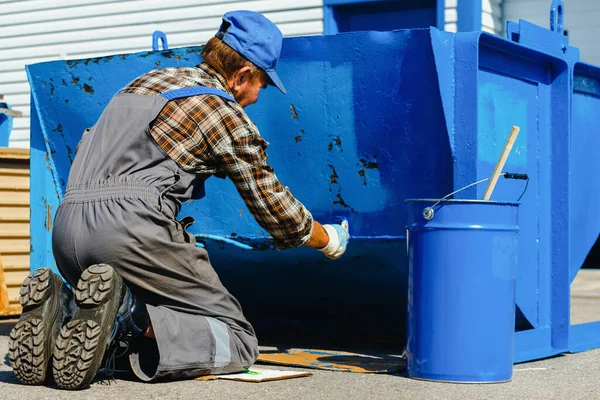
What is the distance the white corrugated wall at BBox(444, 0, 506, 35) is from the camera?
7.98 metres

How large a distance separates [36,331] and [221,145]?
2.89 ft

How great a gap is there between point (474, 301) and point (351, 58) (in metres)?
1.14

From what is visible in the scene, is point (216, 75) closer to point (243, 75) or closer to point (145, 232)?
point (243, 75)

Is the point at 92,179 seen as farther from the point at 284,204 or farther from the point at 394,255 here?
the point at 394,255

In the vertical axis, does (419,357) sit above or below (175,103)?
below

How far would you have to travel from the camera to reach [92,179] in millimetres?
3551

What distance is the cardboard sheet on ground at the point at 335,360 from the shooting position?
4008mm

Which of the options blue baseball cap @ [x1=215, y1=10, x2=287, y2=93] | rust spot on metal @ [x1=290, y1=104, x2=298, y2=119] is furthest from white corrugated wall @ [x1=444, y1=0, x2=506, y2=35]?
blue baseball cap @ [x1=215, y1=10, x2=287, y2=93]

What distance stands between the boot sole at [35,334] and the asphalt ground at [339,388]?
60 mm

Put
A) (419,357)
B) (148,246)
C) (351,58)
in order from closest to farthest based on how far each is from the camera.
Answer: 1. (148,246)
2. (419,357)
3. (351,58)

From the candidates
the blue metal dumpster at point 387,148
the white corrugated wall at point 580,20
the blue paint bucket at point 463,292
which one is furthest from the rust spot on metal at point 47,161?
the white corrugated wall at point 580,20

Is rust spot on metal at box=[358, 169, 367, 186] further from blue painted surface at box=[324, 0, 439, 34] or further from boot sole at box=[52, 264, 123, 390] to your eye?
blue painted surface at box=[324, 0, 439, 34]

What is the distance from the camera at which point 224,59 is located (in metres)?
3.79

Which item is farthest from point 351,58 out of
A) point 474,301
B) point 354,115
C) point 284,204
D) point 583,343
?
point 583,343
